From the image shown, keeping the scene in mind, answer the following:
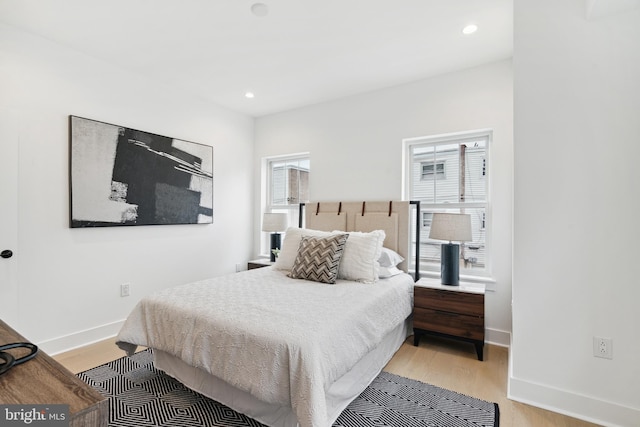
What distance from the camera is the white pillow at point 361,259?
2.79m

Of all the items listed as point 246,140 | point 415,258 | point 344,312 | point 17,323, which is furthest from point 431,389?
point 246,140

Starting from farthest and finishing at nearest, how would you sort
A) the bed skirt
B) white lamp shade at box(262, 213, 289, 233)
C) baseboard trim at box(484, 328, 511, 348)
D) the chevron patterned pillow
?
1. white lamp shade at box(262, 213, 289, 233)
2. baseboard trim at box(484, 328, 511, 348)
3. the chevron patterned pillow
4. the bed skirt

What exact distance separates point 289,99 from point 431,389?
336 centimetres

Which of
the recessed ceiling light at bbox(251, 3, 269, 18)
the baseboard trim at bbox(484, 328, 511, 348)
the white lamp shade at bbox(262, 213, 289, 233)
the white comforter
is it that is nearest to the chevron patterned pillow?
the white comforter

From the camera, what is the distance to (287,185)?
4559mm

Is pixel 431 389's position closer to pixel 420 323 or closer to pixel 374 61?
pixel 420 323

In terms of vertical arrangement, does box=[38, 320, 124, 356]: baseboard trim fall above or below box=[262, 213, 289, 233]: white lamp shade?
below

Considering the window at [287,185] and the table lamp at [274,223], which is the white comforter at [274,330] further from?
the window at [287,185]

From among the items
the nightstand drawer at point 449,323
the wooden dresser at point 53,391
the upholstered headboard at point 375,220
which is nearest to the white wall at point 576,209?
the nightstand drawer at point 449,323

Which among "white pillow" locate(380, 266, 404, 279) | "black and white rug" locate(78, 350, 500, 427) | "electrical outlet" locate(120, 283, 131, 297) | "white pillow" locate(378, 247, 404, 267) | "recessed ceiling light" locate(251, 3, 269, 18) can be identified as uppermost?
"recessed ceiling light" locate(251, 3, 269, 18)

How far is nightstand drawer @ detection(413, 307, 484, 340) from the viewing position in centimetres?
262

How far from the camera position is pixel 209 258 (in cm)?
407

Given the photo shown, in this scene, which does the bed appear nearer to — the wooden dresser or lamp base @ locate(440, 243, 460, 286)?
lamp base @ locate(440, 243, 460, 286)

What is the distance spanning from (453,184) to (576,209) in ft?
4.63
